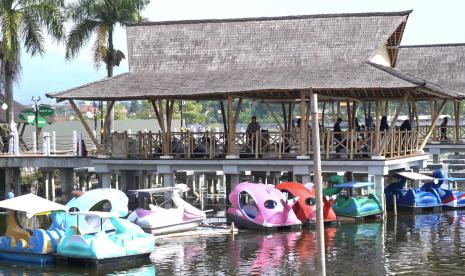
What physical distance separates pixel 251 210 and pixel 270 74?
6.10m

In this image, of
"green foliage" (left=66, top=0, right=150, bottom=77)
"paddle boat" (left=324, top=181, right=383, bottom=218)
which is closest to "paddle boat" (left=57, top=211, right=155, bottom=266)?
"paddle boat" (left=324, top=181, right=383, bottom=218)

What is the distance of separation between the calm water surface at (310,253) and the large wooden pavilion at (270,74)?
3883mm

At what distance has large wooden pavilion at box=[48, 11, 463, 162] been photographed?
33.0 metres

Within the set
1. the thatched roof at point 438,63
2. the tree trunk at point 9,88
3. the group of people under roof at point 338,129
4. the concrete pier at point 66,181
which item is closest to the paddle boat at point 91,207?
the group of people under roof at point 338,129

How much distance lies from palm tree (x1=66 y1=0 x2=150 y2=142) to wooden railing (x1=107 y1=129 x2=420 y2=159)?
11.3 meters

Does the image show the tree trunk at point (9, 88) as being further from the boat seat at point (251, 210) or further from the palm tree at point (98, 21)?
the boat seat at point (251, 210)

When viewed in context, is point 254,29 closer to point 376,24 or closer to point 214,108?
point 376,24

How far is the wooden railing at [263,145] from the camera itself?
108 ft

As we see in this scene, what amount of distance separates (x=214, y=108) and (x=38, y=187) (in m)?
110

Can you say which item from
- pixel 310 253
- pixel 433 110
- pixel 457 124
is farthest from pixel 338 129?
pixel 457 124

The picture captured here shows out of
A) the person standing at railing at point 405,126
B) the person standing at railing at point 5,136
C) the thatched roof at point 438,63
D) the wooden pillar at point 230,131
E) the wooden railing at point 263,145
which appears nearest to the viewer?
the wooden railing at point 263,145

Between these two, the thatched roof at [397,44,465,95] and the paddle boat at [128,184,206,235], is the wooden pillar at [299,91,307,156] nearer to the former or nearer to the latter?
the paddle boat at [128,184,206,235]

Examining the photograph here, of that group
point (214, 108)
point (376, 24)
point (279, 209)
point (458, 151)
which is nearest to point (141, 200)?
point (279, 209)

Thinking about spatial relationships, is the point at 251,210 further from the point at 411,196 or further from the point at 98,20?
the point at 98,20
